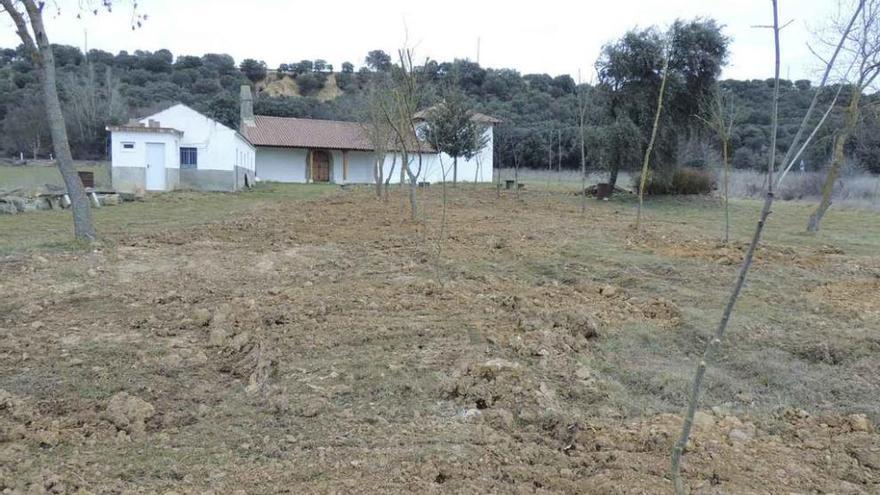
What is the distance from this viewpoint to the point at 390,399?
393cm

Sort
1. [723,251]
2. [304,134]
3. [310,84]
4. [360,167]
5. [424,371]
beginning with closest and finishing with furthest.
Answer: [424,371] < [723,251] < [304,134] < [360,167] < [310,84]

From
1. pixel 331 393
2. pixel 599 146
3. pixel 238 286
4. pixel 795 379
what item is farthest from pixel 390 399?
pixel 599 146

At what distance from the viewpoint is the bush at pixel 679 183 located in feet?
79.2

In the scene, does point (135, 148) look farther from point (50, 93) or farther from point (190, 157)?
point (50, 93)

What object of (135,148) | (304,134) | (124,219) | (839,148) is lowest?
(124,219)

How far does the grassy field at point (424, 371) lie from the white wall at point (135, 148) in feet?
48.8

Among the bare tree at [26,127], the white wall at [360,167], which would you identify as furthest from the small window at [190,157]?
the bare tree at [26,127]

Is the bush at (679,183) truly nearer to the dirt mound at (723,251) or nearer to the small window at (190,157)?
the dirt mound at (723,251)

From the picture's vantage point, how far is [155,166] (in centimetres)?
2358

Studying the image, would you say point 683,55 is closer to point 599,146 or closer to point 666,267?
point 599,146

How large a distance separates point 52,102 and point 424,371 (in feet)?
28.7

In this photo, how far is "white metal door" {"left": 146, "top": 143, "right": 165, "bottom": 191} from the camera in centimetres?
2347

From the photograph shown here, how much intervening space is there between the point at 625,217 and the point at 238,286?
12324mm

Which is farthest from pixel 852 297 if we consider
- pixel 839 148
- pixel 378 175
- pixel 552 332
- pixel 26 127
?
pixel 26 127
